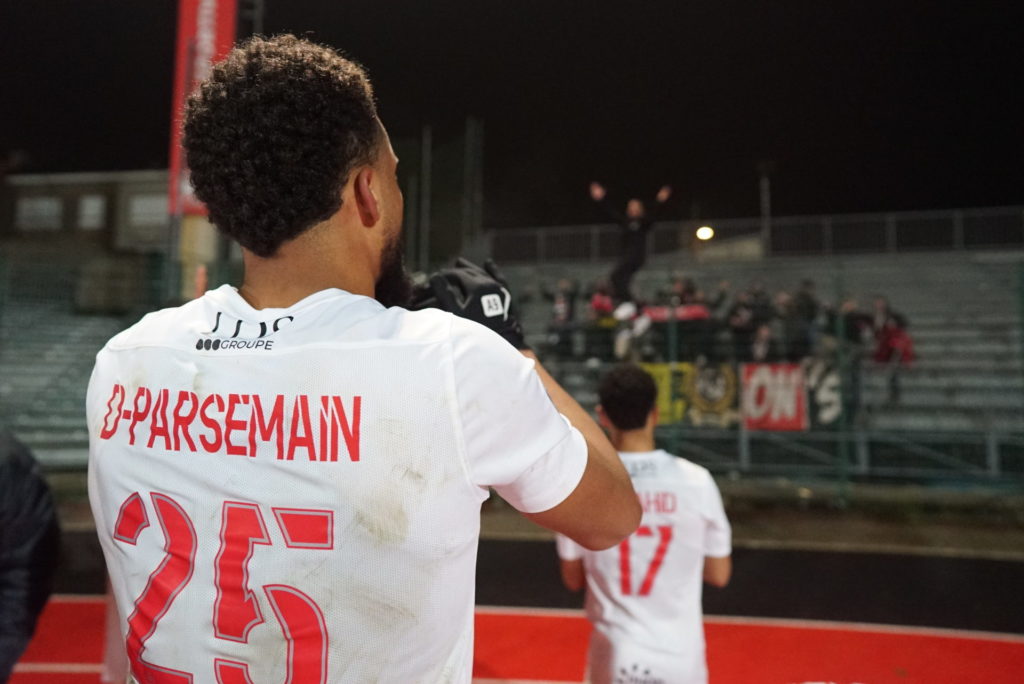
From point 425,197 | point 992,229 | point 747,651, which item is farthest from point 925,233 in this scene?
point 747,651

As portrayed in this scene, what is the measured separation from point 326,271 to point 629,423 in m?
1.67

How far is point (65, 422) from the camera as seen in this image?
8.74 m

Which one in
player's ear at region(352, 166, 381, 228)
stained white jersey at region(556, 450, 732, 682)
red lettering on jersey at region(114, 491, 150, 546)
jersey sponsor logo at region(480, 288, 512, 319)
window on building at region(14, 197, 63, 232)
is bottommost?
stained white jersey at region(556, 450, 732, 682)

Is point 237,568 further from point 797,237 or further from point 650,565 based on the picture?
point 797,237

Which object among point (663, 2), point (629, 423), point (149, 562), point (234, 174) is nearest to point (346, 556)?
point (149, 562)

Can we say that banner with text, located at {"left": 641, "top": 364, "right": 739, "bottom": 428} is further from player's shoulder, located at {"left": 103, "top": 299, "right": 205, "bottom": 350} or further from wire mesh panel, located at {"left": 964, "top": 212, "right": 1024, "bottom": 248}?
wire mesh panel, located at {"left": 964, "top": 212, "right": 1024, "bottom": 248}

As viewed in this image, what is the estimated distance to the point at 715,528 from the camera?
2.42 metres

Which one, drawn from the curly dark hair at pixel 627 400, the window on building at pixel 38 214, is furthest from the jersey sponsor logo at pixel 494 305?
the window on building at pixel 38 214

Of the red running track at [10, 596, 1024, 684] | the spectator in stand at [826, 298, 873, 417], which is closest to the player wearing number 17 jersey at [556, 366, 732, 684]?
the red running track at [10, 596, 1024, 684]

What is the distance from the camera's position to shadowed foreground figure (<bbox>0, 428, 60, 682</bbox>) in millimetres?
1914

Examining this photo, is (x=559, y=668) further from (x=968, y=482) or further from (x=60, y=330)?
(x=60, y=330)

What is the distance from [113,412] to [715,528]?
6.57 feet

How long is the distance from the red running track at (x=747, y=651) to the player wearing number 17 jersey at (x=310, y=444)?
3.30 m

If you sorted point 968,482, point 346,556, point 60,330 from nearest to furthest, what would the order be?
point 346,556, point 968,482, point 60,330
